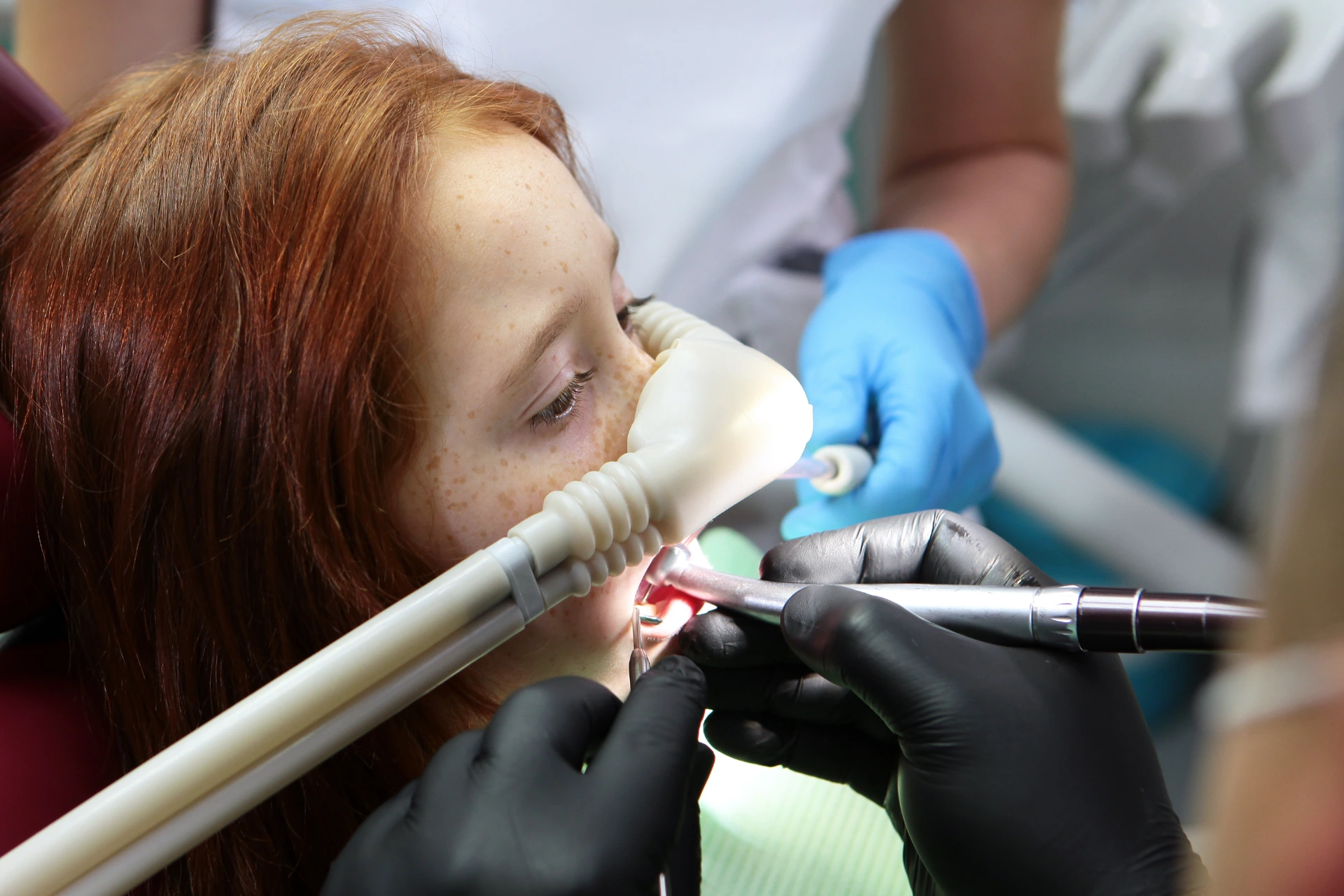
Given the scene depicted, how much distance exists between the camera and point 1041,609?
0.66 m

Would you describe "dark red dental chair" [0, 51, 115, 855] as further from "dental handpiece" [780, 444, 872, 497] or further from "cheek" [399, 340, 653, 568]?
"dental handpiece" [780, 444, 872, 497]

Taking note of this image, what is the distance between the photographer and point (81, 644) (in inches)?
31.2

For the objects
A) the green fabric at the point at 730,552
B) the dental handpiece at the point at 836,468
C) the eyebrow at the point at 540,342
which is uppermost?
the eyebrow at the point at 540,342

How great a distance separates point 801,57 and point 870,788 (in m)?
1.07

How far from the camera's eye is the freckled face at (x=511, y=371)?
746 mm

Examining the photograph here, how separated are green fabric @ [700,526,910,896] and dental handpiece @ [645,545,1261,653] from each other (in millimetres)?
304

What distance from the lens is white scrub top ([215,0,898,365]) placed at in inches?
57.0

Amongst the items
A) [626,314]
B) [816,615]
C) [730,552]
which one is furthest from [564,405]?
Answer: [730,552]

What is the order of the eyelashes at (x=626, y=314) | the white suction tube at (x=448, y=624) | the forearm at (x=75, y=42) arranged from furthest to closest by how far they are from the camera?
the forearm at (x=75, y=42), the eyelashes at (x=626, y=314), the white suction tube at (x=448, y=624)

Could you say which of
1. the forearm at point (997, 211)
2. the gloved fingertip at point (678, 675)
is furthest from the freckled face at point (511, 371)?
the forearm at point (997, 211)

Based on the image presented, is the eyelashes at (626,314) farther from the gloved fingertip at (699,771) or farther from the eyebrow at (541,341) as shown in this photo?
the gloved fingertip at (699,771)

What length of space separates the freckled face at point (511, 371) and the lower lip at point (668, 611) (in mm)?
31

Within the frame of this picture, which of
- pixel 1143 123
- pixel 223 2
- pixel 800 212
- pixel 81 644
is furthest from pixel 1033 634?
pixel 223 2

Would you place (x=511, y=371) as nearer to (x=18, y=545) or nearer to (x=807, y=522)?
(x=18, y=545)
